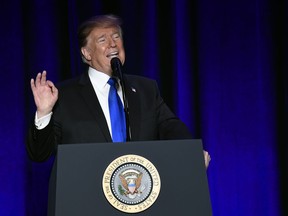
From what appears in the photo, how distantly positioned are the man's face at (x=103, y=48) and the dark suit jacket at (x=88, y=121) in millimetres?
86

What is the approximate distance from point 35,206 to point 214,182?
994 mm

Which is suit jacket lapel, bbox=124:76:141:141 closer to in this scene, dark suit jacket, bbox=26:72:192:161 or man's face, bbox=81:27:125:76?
dark suit jacket, bbox=26:72:192:161

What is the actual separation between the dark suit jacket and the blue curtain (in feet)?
2.52

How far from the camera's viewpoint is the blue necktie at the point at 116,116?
1.98 meters

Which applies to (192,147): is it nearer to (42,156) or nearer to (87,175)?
(87,175)

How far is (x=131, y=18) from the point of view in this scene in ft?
9.74

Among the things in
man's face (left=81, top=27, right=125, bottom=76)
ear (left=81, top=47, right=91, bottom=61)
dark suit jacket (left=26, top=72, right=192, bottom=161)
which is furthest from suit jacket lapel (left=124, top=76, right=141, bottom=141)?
ear (left=81, top=47, right=91, bottom=61)

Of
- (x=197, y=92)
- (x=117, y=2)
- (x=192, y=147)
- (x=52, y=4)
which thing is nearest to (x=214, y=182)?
(x=197, y=92)

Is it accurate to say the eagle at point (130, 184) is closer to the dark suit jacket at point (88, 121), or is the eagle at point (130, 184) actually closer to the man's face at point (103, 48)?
the dark suit jacket at point (88, 121)

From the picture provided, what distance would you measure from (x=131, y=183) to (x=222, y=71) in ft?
5.74

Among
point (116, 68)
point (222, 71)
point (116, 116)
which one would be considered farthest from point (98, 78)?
point (222, 71)

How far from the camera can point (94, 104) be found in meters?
2.02

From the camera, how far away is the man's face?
7.20 feet

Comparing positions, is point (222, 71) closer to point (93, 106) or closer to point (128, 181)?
point (93, 106)
